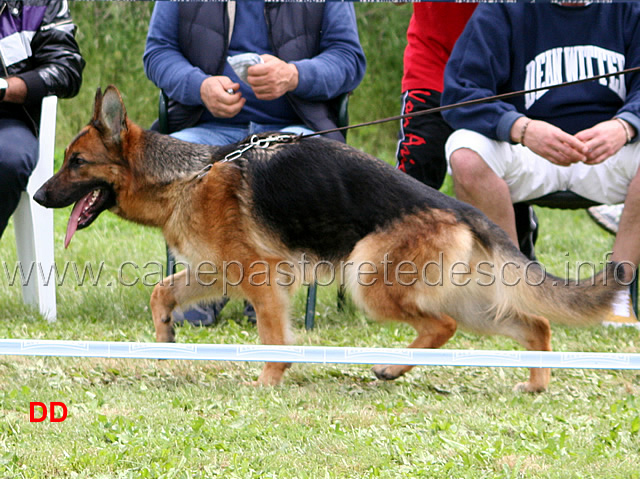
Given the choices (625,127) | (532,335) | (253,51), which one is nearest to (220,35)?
(253,51)

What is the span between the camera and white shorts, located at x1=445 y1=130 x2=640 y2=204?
4094 millimetres

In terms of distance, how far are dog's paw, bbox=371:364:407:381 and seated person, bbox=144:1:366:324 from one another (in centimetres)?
126

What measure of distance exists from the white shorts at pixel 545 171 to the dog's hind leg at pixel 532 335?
992 millimetres

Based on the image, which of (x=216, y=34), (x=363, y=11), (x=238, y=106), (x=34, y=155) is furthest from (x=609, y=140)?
(x=363, y=11)

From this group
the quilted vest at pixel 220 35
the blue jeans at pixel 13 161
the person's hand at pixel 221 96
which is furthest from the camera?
the quilted vest at pixel 220 35

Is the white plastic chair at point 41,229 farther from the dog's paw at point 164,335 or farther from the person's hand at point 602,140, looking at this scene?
the person's hand at point 602,140

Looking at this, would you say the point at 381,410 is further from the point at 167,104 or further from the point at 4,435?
the point at 167,104

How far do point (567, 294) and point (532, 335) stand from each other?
0.29 meters

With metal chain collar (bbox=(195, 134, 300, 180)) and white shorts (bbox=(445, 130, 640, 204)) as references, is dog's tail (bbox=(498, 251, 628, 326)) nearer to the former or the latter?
white shorts (bbox=(445, 130, 640, 204))

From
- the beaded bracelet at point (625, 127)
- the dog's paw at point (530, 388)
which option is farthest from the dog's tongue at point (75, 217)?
the beaded bracelet at point (625, 127)

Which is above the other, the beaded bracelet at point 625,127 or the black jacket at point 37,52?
the black jacket at point 37,52

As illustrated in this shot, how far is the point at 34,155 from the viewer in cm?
408

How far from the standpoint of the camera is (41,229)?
4.24 meters

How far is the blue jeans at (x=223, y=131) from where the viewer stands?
4.25 m
